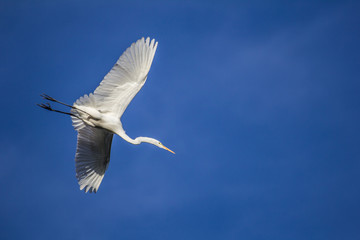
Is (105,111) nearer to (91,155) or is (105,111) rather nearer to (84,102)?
(84,102)

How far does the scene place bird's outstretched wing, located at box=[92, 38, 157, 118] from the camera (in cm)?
999

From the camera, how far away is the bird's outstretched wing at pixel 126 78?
9.99m

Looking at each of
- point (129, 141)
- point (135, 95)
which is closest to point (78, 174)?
point (129, 141)

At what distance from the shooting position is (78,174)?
36.5 ft

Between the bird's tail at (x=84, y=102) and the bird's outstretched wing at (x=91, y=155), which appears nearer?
the bird's tail at (x=84, y=102)

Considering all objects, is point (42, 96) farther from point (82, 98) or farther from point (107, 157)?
point (107, 157)

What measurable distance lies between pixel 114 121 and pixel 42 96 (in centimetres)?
181

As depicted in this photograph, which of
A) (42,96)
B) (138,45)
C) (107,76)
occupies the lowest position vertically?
(42,96)

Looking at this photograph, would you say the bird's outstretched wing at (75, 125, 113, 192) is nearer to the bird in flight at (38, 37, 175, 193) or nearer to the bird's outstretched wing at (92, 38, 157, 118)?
the bird in flight at (38, 37, 175, 193)

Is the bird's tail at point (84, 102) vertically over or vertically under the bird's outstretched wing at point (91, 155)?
over

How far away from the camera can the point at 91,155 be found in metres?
11.3

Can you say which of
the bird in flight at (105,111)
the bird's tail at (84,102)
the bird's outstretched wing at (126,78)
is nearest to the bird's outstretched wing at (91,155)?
the bird in flight at (105,111)

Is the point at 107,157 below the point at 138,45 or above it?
below

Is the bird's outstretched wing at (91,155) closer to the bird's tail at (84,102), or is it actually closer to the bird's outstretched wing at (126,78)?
the bird's tail at (84,102)
